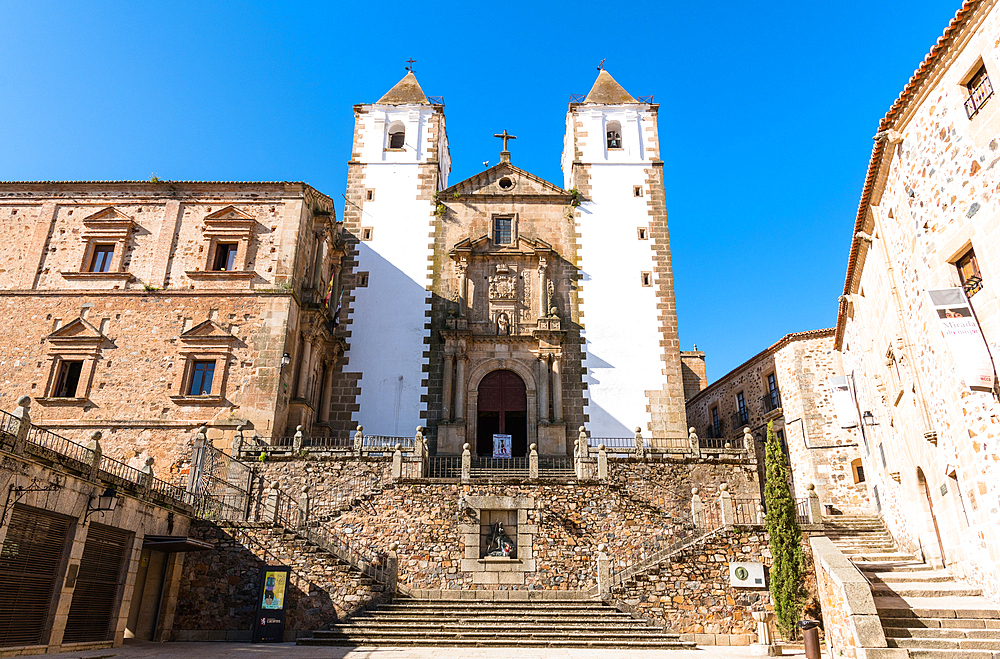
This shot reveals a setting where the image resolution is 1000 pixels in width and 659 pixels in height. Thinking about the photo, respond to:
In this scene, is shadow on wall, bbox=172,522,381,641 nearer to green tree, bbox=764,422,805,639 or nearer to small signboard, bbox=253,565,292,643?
small signboard, bbox=253,565,292,643

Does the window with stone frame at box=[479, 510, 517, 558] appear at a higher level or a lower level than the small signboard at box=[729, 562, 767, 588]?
higher

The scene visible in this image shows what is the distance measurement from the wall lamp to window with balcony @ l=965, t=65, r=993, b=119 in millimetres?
15585

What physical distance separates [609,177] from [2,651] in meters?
22.5

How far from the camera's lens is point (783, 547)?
13312 mm

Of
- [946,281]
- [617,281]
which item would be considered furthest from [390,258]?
[946,281]

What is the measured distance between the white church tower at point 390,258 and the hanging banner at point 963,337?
1563 cm

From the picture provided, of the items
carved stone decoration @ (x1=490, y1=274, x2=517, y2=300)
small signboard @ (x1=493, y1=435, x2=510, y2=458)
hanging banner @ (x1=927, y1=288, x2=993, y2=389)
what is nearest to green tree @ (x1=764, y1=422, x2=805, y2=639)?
hanging banner @ (x1=927, y1=288, x2=993, y2=389)

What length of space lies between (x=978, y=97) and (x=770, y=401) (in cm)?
1837

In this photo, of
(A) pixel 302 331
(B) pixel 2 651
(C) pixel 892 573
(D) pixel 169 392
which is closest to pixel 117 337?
(D) pixel 169 392

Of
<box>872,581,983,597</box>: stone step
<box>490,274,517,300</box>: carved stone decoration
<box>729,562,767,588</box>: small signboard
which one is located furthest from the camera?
<box>490,274,517,300</box>: carved stone decoration

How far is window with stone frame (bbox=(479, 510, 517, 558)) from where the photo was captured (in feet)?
55.6

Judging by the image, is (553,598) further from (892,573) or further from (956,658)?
(956,658)

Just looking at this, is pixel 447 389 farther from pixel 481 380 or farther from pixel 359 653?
pixel 359 653

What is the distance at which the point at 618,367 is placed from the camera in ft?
75.4
